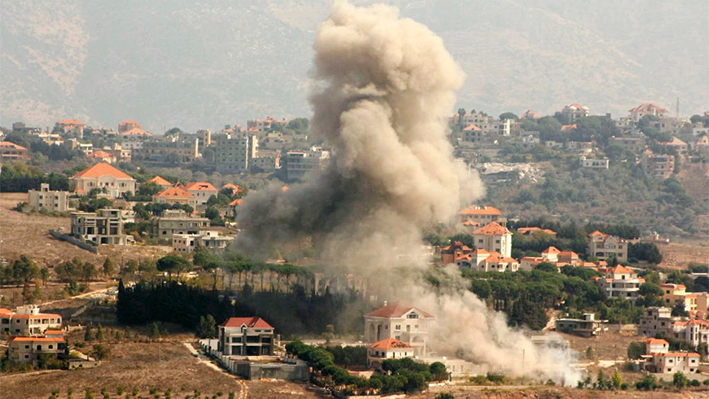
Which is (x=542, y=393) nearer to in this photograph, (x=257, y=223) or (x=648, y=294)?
(x=257, y=223)

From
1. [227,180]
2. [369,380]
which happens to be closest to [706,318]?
[369,380]

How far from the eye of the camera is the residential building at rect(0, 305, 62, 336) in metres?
68.0

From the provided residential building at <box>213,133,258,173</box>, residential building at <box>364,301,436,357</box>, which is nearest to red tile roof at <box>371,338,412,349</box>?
residential building at <box>364,301,436,357</box>

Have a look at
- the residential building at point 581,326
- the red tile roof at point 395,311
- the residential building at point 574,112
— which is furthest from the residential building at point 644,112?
the red tile roof at point 395,311

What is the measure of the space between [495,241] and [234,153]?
225 ft

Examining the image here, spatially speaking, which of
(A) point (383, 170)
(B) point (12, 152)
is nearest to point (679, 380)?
(A) point (383, 170)

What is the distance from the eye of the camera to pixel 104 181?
11512 cm

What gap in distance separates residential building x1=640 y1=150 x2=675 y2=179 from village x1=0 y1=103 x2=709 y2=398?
21.0 metres

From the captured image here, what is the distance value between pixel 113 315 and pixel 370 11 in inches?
685

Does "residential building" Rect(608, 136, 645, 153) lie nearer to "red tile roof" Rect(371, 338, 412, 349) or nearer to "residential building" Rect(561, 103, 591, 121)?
"residential building" Rect(561, 103, 591, 121)

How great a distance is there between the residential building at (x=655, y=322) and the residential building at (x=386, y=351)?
57.7 feet

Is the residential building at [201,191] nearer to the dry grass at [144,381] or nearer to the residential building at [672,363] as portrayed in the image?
the residential building at [672,363]

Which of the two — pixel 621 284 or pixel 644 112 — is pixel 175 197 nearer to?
pixel 621 284

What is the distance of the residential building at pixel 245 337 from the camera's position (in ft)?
219
